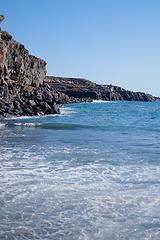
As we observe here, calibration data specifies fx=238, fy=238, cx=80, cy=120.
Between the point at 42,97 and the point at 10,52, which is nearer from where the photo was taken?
the point at 10,52

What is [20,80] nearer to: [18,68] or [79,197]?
[18,68]

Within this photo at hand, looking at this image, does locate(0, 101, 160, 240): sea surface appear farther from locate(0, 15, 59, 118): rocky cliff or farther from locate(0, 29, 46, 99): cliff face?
locate(0, 29, 46, 99): cliff face

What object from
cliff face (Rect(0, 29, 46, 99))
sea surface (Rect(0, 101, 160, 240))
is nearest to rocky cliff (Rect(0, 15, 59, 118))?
cliff face (Rect(0, 29, 46, 99))

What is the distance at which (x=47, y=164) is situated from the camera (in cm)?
798

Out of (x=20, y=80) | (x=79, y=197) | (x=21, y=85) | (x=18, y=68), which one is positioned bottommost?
(x=79, y=197)

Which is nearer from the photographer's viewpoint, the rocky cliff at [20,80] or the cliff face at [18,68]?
the rocky cliff at [20,80]

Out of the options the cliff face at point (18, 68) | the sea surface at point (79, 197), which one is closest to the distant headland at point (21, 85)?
the cliff face at point (18, 68)

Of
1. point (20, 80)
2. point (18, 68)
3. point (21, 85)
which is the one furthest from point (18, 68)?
point (21, 85)

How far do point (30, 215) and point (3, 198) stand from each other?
3.34ft

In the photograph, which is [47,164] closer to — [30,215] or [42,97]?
[30,215]

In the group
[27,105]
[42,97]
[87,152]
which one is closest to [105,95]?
[42,97]

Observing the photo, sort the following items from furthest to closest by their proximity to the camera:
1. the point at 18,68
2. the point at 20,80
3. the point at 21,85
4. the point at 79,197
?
the point at 20,80 → the point at 18,68 → the point at 21,85 → the point at 79,197

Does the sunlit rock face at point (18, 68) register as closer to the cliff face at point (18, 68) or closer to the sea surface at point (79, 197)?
the cliff face at point (18, 68)

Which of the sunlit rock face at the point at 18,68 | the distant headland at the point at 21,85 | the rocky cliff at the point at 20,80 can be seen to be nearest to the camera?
the distant headland at the point at 21,85
